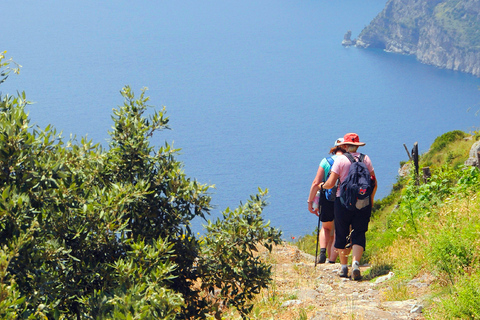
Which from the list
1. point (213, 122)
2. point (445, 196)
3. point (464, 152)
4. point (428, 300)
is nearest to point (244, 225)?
point (428, 300)

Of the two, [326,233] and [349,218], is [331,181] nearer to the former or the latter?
[349,218]

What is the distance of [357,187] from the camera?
6.25 m

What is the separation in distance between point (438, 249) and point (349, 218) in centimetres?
154

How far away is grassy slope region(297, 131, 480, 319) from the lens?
A: 175 inches

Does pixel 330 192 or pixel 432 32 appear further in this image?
pixel 432 32

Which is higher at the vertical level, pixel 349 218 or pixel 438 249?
pixel 349 218

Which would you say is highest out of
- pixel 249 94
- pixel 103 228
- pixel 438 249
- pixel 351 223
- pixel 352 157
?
pixel 249 94

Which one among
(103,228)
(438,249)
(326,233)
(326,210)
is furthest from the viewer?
(326,233)

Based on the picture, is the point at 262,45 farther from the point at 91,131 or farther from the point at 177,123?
the point at 91,131

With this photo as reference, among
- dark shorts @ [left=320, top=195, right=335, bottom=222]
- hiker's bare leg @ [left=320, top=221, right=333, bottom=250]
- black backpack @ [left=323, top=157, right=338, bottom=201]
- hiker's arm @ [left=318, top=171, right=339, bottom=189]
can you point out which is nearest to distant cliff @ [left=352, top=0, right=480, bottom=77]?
hiker's bare leg @ [left=320, top=221, right=333, bottom=250]

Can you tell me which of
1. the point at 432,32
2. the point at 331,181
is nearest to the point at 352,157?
the point at 331,181

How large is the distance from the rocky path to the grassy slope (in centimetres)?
20

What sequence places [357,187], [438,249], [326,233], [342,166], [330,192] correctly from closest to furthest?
[438,249], [357,187], [342,166], [330,192], [326,233]

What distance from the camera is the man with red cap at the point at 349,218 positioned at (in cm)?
656
